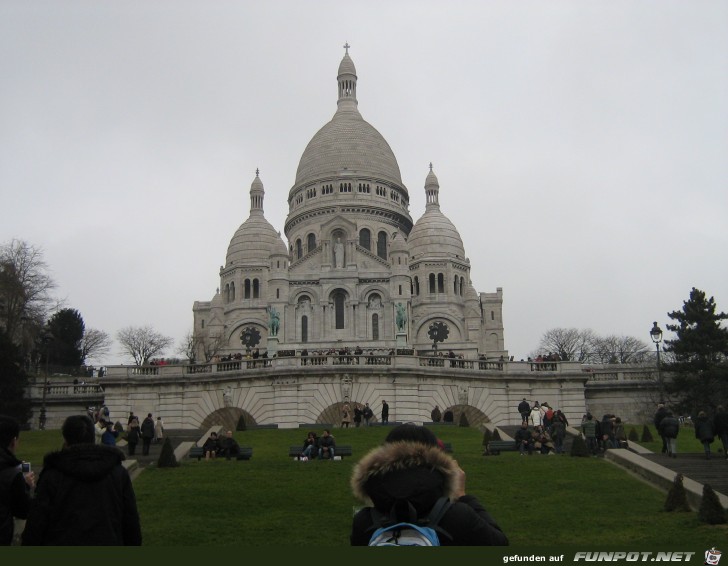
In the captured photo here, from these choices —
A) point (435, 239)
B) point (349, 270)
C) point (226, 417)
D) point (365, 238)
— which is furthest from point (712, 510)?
point (365, 238)

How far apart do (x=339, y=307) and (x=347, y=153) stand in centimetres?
2463

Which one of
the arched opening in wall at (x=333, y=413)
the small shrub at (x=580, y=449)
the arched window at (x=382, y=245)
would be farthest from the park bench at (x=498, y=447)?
the arched window at (x=382, y=245)

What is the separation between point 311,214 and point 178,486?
85.1m

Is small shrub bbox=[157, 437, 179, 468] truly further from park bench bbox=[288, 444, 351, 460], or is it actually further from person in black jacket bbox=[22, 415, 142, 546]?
person in black jacket bbox=[22, 415, 142, 546]

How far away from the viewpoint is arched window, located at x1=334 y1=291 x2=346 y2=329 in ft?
297

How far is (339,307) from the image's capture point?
91375 millimetres

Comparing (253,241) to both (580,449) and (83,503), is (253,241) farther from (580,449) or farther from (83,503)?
(83,503)

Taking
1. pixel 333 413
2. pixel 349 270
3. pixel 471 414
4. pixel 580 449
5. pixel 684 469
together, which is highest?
pixel 349 270

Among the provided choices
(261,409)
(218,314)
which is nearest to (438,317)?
(218,314)

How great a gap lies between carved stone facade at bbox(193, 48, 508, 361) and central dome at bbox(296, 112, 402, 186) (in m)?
0.16

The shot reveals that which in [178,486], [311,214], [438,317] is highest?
[311,214]

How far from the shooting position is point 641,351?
10981cm

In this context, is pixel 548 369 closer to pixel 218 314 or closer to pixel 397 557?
pixel 397 557

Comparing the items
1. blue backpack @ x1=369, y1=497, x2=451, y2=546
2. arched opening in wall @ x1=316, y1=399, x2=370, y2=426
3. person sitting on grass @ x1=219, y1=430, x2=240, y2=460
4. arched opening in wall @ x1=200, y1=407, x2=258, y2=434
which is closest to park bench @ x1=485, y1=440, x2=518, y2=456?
person sitting on grass @ x1=219, y1=430, x2=240, y2=460
